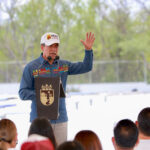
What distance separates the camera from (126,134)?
207 cm

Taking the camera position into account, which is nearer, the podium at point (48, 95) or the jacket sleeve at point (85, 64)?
the podium at point (48, 95)

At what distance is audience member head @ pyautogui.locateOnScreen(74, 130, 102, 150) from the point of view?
1989 millimetres

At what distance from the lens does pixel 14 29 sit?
17.7 metres

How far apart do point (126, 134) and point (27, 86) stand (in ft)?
3.34

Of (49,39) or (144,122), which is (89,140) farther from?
(49,39)

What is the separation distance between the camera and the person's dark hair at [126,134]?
2.03 meters

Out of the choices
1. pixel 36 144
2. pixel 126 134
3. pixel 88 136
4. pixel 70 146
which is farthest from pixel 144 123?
pixel 36 144

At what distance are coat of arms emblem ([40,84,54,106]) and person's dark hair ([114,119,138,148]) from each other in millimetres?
680

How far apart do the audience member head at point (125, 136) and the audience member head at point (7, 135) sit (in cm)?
72

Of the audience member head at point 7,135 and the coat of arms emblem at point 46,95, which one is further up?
the coat of arms emblem at point 46,95

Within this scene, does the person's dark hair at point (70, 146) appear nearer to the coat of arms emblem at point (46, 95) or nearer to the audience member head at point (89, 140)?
the audience member head at point (89, 140)

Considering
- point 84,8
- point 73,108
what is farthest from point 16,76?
point 73,108

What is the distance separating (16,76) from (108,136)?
449 inches

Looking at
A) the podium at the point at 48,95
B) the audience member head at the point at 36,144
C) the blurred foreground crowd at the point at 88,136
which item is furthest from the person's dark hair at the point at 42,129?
the podium at the point at 48,95
